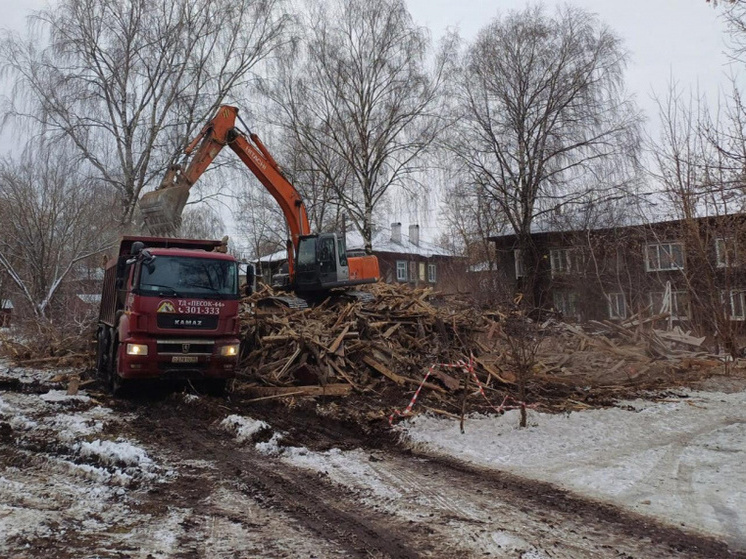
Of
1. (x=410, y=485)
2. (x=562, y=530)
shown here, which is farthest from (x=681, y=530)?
(x=410, y=485)

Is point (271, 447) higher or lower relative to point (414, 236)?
lower

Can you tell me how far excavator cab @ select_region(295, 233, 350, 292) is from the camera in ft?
46.5

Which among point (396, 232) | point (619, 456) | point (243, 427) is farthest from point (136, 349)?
point (396, 232)

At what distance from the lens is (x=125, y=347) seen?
998cm

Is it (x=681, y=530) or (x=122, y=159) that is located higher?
(x=122, y=159)

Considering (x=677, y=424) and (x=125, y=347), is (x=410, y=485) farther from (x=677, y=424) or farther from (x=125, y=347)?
(x=125, y=347)

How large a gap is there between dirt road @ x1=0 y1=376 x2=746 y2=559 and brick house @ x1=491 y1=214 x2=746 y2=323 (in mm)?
10353

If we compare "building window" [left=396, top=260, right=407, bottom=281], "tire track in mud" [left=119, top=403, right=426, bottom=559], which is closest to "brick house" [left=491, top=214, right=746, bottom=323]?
"tire track in mud" [left=119, top=403, right=426, bottom=559]

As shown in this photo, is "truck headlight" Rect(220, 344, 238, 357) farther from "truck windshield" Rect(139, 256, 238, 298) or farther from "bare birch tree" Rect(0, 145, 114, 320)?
"bare birch tree" Rect(0, 145, 114, 320)

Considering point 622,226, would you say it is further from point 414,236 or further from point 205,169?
point 414,236

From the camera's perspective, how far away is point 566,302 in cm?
2914

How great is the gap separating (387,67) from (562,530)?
28.7 m

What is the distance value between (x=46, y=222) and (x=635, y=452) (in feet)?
85.3

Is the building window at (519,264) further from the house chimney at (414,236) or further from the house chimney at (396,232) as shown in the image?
the house chimney at (414,236)
